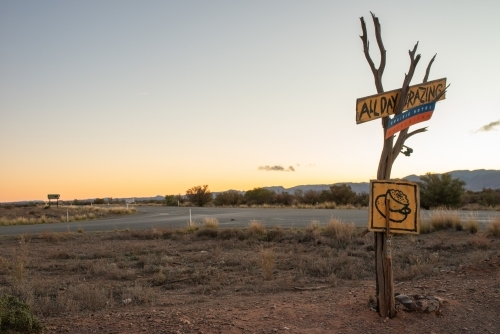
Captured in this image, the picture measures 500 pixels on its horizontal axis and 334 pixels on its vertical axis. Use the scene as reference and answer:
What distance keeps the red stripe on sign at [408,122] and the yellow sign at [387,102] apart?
0.56 feet

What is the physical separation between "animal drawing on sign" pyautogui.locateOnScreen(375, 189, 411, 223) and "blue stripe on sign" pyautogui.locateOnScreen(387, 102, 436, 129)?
927 millimetres

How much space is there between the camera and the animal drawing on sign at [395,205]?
252 inches

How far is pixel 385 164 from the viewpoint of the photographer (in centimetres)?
676

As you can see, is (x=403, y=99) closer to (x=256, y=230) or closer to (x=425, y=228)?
(x=425, y=228)

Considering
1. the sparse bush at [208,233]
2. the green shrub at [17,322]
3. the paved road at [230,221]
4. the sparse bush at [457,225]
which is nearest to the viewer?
the green shrub at [17,322]

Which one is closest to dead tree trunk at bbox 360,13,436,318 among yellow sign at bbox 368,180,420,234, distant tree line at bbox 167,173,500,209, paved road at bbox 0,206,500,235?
yellow sign at bbox 368,180,420,234

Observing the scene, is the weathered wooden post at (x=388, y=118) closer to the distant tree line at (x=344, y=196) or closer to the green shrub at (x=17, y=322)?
the green shrub at (x=17, y=322)

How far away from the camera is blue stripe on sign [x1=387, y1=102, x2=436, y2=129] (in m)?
6.61

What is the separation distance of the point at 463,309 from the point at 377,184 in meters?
2.39

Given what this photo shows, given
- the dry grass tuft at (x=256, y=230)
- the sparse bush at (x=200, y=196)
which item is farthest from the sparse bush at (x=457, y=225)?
the sparse bush at (x=200, y=196)

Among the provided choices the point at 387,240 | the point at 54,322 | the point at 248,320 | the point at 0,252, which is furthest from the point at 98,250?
the point at 387,240

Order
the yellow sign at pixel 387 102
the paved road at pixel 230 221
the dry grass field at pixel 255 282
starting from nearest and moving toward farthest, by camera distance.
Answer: the dry grass field at pixel 255 282
the yellow sign at pixel 387 102
the paved road at pixel 230 221

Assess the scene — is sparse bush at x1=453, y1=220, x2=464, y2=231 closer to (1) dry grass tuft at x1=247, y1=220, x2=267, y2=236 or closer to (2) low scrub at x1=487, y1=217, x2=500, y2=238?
(2) low scrub at x1=487, y1=217, x2=500, y2=238

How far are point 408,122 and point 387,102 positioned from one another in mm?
412
